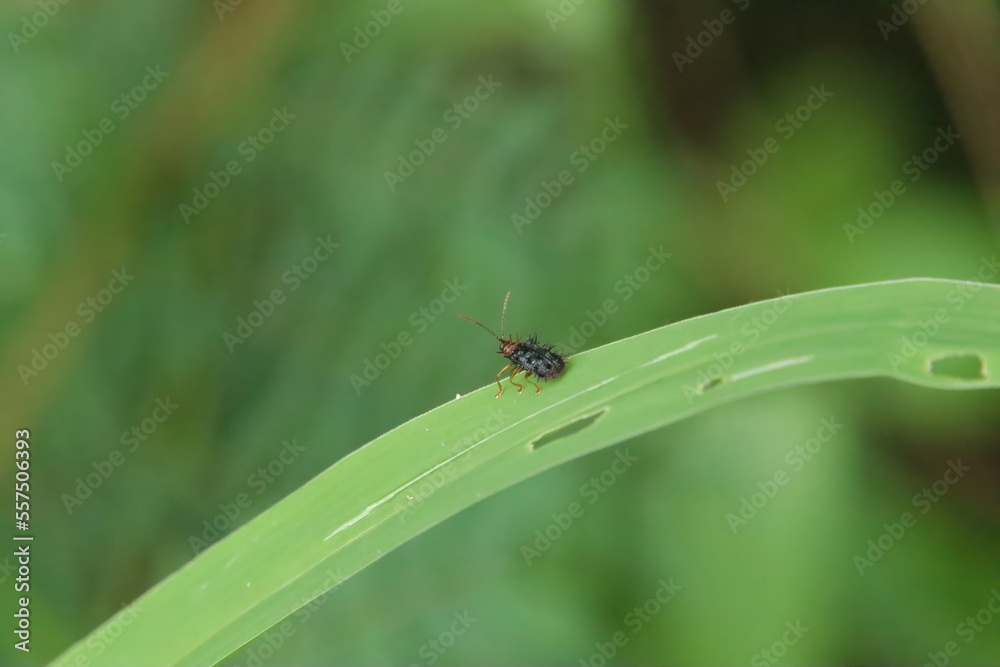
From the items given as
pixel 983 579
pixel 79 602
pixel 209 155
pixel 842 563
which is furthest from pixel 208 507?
pixel 983 579
